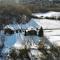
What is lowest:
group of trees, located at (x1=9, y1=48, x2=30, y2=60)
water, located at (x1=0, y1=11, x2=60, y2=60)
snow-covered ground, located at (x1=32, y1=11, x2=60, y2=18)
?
group of trees, located at (x1=9, y1=48, x2=30, y2=60)

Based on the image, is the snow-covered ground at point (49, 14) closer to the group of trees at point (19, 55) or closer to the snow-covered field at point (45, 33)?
the snow-covered field at point (45, 33)

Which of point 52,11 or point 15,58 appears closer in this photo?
point 15,58

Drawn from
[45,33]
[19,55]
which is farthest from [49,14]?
[19,55]

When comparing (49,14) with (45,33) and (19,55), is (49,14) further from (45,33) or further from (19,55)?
(19,55)

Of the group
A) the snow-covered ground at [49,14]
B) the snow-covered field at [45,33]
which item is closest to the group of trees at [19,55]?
the snow-covered field at [45,33]

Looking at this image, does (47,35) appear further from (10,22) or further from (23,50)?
(10,22)

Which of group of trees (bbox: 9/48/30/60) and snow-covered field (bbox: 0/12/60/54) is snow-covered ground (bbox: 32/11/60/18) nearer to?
snow-covered field (bbox: 0/12/60/54)

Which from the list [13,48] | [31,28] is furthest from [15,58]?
[31,28]

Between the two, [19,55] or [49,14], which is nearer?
[19,55]

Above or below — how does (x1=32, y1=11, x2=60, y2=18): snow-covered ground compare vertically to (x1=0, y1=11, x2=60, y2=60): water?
above

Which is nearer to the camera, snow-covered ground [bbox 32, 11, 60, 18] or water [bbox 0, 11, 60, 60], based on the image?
water [bbox 0, 11, 60, 60]

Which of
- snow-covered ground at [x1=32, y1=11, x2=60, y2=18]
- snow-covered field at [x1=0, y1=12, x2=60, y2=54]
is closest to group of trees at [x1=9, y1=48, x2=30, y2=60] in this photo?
snow-covered field at [x1=0, y1=12, x2=60, y2=54]
